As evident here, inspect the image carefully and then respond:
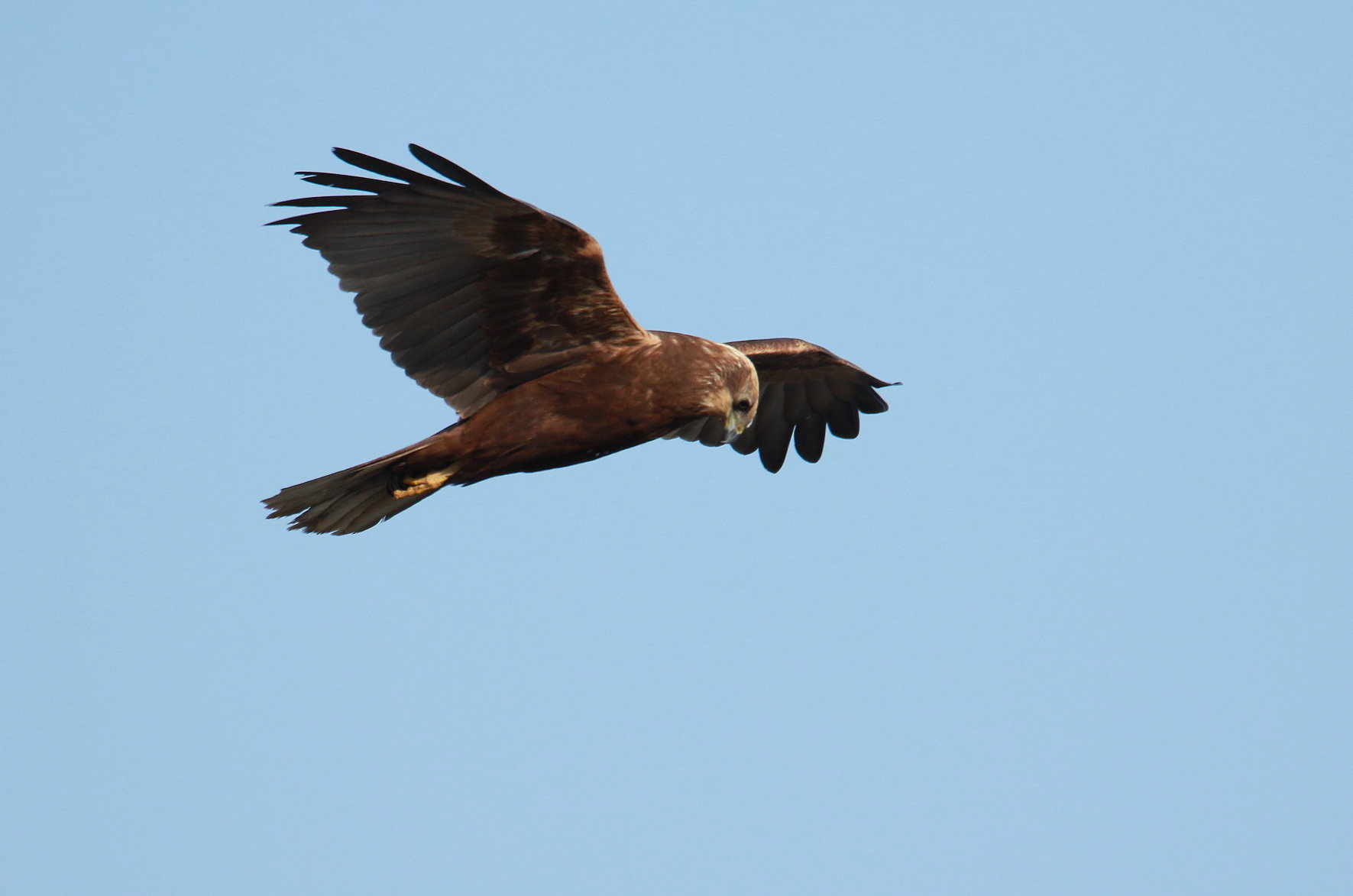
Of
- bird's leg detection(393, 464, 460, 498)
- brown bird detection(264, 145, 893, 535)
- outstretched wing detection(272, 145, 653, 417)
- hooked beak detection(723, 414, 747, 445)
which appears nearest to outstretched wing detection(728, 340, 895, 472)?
hooked beak detection(723, 414, 747, 445)

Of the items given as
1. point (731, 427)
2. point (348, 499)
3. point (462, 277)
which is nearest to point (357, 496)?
point (348, 499)

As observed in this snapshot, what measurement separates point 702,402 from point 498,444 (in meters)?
1.10

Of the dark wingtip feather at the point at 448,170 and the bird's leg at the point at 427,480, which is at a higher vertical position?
the dark wingtip feather at the point at 448,170

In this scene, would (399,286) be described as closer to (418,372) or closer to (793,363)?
(418,372)

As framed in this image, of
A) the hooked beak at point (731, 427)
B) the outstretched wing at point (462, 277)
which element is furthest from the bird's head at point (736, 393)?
the outstretched wing at point (462, 277)

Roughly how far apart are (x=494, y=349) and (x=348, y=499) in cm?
112

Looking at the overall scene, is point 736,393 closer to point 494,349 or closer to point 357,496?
point 494,349

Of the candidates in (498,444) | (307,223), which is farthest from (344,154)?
(498,444)

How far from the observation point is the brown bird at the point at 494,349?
7.81m

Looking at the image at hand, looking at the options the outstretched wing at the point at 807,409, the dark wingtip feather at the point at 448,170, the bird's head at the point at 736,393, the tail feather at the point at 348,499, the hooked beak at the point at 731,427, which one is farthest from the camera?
the outstretched wing at the point at 807,409

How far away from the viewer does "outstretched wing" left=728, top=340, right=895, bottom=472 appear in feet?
36.7

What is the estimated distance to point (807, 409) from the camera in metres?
11.3

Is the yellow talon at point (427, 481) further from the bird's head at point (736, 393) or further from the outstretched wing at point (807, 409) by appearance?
the outstretched wing at point (807, 409)

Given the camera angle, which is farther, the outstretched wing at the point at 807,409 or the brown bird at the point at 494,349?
the outstretched wing at the point at 807,409
